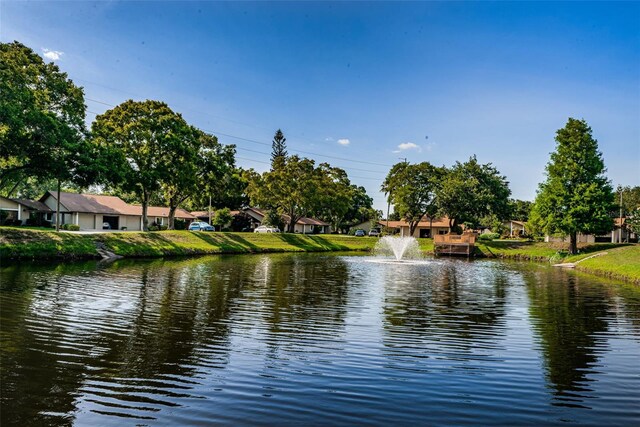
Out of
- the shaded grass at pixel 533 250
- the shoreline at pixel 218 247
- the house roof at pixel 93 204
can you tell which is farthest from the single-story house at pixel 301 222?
the shaded grass at pixel 533 250

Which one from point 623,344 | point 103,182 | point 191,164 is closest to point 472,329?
point 623,344

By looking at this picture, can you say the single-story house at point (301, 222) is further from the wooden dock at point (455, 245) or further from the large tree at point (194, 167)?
the wooden dock at point (455, 245)

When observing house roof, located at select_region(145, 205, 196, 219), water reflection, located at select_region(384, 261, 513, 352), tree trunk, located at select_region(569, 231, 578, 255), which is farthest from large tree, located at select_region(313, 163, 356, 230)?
water reflection, located at select_region(384, 261, 513, 352)

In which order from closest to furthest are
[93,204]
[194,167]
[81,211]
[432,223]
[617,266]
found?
[617,266], [194,167], [81,211], [93,204], [432,223]

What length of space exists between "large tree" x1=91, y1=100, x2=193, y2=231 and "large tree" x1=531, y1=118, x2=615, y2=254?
144 feet

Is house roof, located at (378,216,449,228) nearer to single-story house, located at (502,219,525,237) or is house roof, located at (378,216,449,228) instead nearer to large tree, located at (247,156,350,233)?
single-story house, located at (502,219,525,237)

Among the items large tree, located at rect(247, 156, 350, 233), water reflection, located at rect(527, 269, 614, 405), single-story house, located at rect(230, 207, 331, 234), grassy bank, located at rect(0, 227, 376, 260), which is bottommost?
water reflection, located at rect(527, 269, 614, 405)

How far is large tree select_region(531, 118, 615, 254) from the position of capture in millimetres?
49688

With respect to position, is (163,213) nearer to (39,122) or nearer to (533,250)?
(39,122)

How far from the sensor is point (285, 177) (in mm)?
72125

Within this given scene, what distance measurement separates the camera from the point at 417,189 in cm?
7769

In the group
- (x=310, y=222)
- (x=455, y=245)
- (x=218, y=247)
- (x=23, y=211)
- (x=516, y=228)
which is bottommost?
(x=218, y=247)

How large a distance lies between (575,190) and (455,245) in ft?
57.9

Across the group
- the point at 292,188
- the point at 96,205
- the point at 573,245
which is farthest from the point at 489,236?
the point at 96,205
